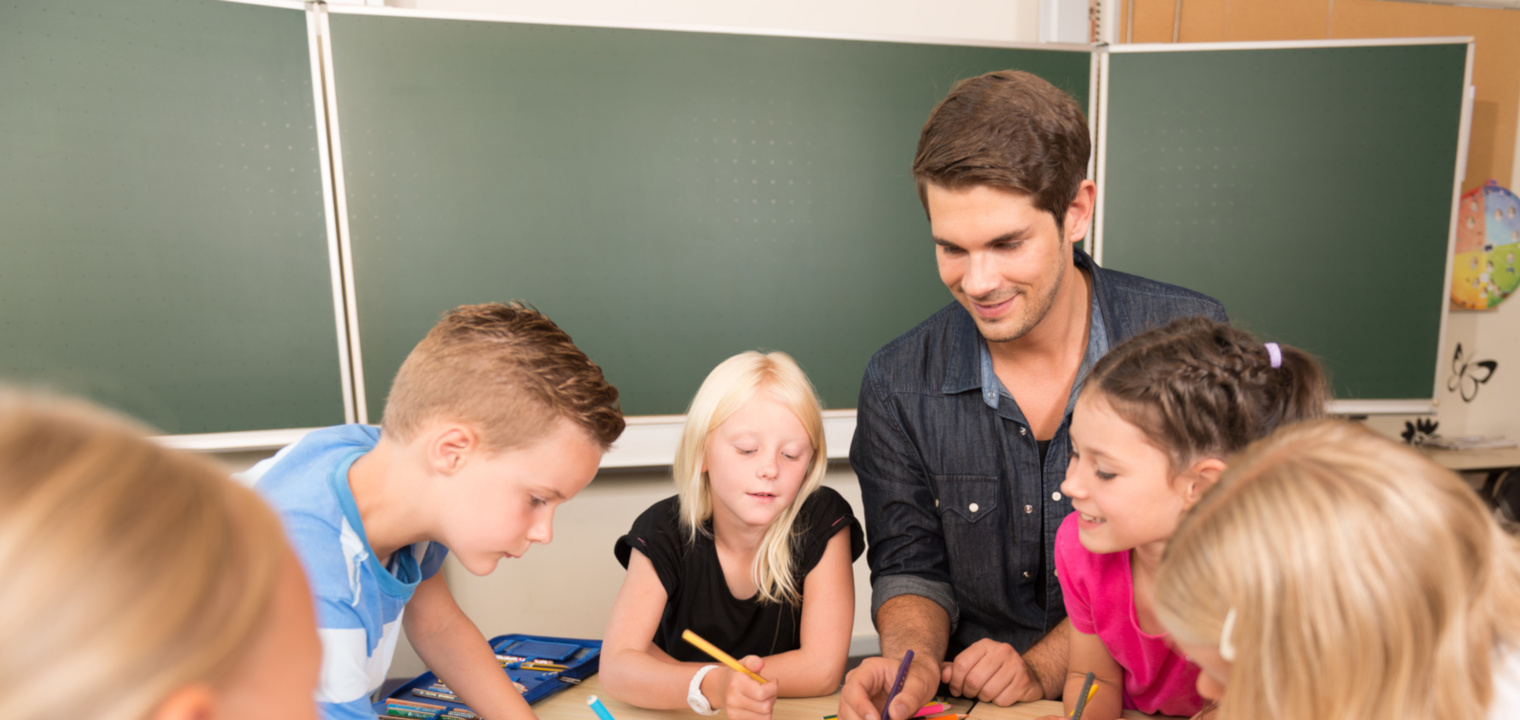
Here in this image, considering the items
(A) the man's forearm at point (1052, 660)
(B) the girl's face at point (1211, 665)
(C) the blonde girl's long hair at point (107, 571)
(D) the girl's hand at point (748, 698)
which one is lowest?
(A) the man's forearm at point (1052, 660)

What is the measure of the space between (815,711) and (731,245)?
1682mm

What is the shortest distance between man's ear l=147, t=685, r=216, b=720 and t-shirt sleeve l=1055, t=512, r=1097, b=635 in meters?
1.16

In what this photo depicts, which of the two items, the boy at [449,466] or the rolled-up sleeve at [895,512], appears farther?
the rolled-up sleeve at [895,512]

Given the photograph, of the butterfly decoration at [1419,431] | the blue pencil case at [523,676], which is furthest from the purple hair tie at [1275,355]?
the butterfly decoration at [1419,431]

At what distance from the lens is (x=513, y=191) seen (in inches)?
99.4

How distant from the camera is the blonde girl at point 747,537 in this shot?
152 cm

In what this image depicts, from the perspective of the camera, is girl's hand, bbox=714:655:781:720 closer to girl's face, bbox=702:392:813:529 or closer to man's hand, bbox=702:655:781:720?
man's hand, bbox=702:655:781:720

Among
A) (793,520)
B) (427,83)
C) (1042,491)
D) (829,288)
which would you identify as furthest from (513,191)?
(1042,491)

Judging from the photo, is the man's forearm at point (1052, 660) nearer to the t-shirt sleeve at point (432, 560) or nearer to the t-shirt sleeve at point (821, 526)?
the t-shirt sleeve at point (821, 526)

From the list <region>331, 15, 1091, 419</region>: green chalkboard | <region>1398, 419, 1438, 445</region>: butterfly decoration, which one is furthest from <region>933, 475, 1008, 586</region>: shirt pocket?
<region>1398, 419, 1438, 445</region>: butterfly decoration

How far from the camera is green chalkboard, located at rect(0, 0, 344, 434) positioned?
212 centimetres

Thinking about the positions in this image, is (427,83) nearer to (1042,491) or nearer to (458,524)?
(458,524)

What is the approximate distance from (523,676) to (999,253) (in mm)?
1055

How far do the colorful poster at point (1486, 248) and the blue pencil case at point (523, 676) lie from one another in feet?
11.9
